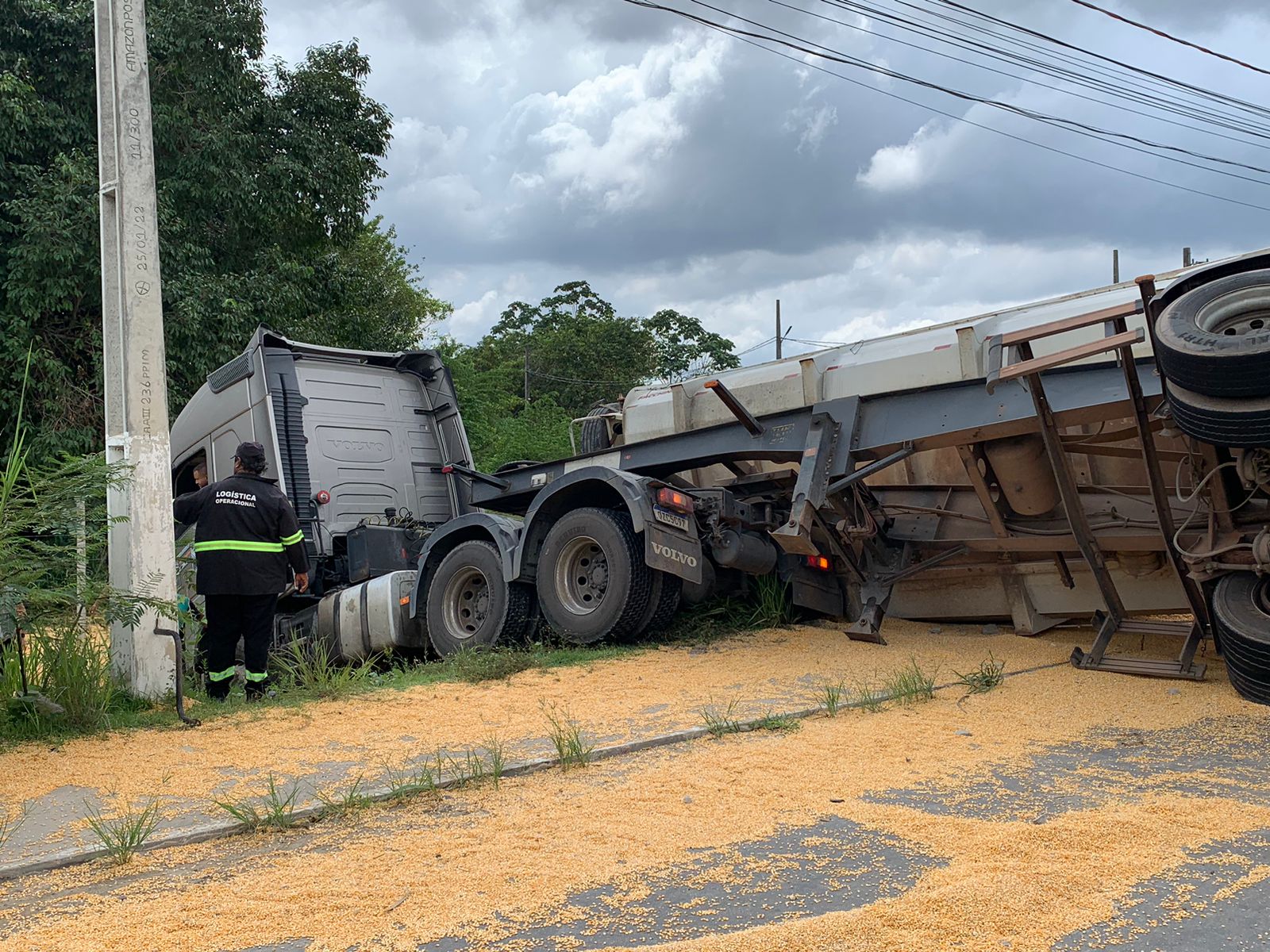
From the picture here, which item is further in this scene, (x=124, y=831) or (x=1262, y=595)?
(x=1262, y=595)

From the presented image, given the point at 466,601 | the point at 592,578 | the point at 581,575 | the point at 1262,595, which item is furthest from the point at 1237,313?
the point at 466,601

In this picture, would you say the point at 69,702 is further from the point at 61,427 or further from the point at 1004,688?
the point at 61,427

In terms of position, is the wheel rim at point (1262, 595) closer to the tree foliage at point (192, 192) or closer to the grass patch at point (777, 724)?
the grass patch at point (777, 724)

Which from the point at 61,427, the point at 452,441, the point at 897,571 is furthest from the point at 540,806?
the point at 61,427

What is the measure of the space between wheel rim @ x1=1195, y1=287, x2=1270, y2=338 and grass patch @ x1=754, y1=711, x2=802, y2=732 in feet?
8.02

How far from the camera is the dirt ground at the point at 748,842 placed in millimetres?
2844

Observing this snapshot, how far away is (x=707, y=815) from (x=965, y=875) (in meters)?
0.97

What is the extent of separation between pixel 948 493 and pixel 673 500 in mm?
1755

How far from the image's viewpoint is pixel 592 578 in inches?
317

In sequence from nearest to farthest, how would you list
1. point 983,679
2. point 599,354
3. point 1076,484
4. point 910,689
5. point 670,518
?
point 910,689
point 983,679
point 1076,484
point 670,518
point 599,354

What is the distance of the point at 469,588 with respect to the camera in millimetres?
8758

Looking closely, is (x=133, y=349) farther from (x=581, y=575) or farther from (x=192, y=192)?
(x=192, y=192)

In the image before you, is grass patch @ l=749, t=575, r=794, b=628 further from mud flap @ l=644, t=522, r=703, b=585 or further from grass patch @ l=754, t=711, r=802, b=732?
grass patch @ l=754, t=711, r=802, b=732

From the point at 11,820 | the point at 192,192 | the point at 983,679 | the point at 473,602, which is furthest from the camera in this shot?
the point at 192,192
